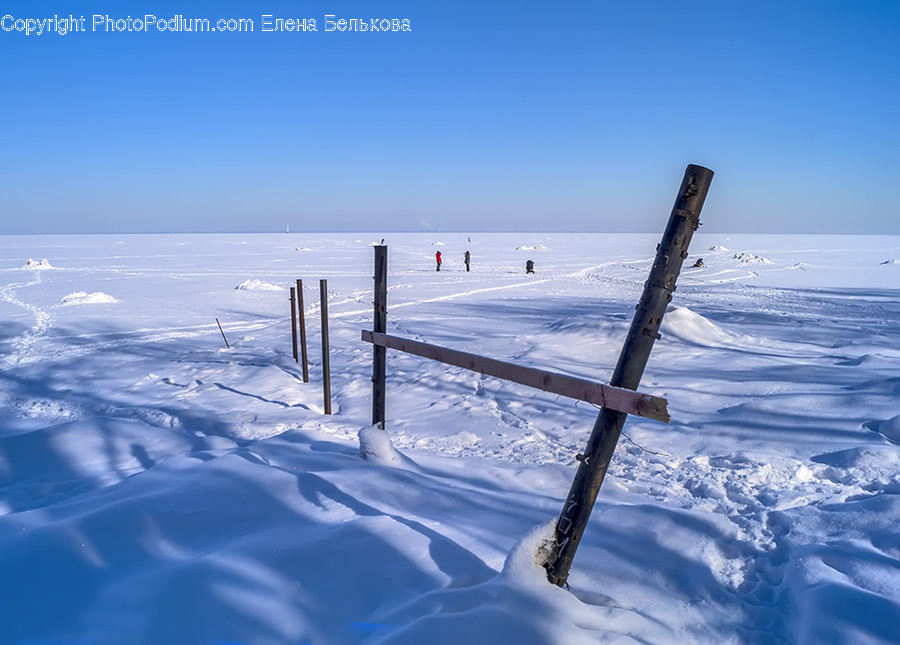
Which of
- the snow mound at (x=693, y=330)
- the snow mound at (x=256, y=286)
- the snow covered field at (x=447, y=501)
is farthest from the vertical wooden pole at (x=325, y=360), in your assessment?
the snow mound at (x=256, y=286)

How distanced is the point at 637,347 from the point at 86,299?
20.9 metres

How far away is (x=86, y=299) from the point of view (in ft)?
60.7

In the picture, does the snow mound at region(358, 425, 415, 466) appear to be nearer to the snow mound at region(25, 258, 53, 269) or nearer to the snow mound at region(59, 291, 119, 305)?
the snow mound at region(59, 291, 119, 305)

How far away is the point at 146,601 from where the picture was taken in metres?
2.43

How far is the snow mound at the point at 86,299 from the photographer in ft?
59.2

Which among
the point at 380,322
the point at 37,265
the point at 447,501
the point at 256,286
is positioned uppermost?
the point at 380,322

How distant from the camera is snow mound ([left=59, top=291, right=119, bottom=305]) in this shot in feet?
59.2

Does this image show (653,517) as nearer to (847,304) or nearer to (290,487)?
(290,487)

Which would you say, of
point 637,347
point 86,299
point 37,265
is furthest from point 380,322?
point 37,265

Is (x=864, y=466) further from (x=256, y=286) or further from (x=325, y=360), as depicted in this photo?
(x=256, y=286)

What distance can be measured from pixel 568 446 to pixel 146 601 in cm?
375

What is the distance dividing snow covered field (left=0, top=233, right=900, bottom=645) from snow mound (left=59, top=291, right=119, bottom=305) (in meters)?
9.12

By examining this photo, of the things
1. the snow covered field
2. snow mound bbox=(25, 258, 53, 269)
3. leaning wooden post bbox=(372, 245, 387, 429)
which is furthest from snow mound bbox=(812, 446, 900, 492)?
snow mound bbox=(25, 258, 53, 269)

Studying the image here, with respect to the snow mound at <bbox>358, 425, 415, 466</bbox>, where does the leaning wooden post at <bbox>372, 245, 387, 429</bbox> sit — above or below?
above
